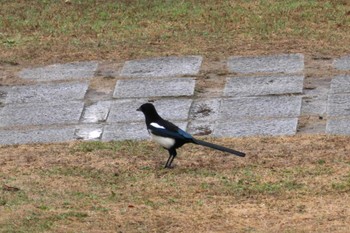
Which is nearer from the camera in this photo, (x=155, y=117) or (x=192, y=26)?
(x=155, y=117)

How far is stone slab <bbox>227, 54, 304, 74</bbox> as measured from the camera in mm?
15438

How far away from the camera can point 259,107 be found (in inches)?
552

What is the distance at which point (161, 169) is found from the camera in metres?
11.5

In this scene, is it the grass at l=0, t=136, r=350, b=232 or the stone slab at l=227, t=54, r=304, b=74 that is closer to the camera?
the grass at l=0, t=136, r=350, b=232

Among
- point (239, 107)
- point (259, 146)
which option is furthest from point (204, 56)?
point (259, 146)

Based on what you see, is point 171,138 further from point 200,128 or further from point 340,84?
point 340,84

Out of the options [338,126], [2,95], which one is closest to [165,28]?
[2,95]

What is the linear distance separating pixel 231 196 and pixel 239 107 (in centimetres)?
387

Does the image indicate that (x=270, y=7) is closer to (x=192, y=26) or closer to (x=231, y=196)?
(x=192, y=26)

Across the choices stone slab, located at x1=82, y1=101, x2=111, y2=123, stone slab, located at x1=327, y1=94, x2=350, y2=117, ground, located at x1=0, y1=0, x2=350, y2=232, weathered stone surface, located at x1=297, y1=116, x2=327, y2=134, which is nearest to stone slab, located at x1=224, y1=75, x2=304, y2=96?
ground, located at x1=0, y1=0, x2=350, y2=232

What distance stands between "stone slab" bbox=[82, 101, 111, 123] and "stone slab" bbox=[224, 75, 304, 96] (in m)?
1.60

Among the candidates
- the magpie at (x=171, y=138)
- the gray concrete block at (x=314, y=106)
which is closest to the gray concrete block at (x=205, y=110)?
the gray concrete block at (x=314, y=106)

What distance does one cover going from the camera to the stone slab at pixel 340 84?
47.5 ft

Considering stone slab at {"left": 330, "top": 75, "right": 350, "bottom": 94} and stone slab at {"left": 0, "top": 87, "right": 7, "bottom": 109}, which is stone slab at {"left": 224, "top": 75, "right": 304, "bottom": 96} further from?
stone slab at {"left": 0, "top": 87, "right": 7, "bottom": 109}
